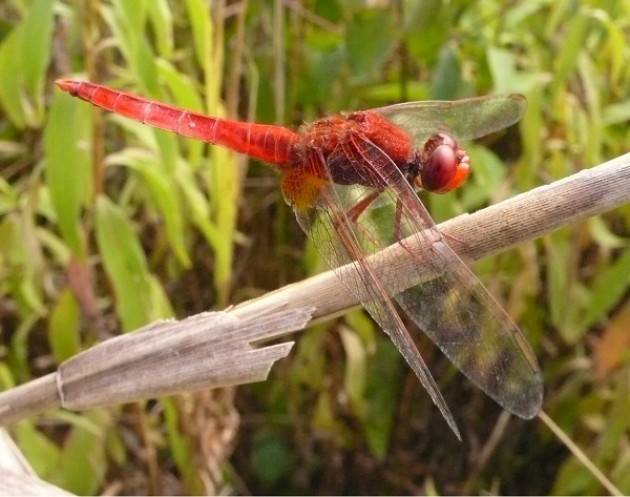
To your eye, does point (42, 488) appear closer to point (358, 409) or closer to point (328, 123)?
point (328, 123)


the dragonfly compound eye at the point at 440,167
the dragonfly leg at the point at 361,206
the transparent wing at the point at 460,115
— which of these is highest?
the transparent wing at the point at 460,115

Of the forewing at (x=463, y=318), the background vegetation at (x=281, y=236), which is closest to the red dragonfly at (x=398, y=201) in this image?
the forewing at (x=463, y=318)

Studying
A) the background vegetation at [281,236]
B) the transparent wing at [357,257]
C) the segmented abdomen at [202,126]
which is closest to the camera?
the transparent wing at [357,257]

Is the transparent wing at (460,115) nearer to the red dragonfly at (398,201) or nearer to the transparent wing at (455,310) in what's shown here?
the red dragonfly at (398,201)

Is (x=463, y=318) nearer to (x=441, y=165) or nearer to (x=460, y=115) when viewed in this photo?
(x=441, y=165)

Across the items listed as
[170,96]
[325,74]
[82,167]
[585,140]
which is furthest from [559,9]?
[82,167]

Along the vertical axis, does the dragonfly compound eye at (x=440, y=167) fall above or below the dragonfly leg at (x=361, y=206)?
above

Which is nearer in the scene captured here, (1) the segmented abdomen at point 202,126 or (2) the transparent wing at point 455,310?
(2) the transparent wing at point 455,310

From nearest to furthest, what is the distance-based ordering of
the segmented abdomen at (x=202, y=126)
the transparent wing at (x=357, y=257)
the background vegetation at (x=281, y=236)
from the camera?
1. the transparent wing at (x=357, y=257)
2. the segmented abdomen at (x=202, y=126)
3. the background vegetation at (x=281, y=236)
